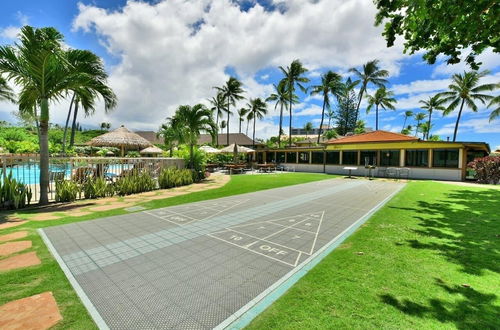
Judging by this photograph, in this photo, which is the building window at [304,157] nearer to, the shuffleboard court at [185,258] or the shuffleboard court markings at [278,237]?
the shuffleboard court at [185,258]

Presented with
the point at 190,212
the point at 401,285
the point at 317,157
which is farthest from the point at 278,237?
the point at 317,157

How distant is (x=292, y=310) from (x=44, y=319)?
260 cm

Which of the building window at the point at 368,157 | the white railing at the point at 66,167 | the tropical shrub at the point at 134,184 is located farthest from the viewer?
the building window at the point at 368,157

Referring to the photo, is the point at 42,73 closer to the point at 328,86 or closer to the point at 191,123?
the point at 191,123

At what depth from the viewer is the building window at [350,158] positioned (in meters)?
23.7

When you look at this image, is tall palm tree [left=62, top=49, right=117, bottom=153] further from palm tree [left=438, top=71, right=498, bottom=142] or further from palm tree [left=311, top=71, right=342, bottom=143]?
palm tree [left=438, top=71, right=498, bottom=142]

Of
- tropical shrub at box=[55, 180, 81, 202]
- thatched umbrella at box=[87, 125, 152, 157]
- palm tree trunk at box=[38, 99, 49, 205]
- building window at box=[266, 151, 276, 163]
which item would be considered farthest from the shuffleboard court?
building window at box=[266, 151, 276, 163]

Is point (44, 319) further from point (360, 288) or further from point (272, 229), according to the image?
point (272, 229)

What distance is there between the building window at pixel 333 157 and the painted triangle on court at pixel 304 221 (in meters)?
19.3

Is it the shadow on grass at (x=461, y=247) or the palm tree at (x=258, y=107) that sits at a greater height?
the palm tree at (x=258, y=107)

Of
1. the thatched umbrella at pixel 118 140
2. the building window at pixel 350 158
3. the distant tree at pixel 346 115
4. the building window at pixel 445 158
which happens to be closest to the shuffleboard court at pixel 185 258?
the thatched umbrella at pixel 118 140

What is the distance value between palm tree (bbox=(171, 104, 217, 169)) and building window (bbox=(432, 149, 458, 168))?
716 inches

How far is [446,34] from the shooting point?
595cm

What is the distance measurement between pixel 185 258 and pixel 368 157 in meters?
22.8
